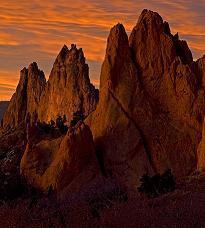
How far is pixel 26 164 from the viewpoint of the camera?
173ft

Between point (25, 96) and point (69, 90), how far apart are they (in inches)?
733

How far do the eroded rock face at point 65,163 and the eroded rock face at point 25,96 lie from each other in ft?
Result: 171

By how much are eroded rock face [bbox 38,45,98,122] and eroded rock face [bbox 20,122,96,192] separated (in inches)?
1622

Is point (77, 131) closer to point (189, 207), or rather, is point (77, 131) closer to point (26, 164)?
point (26, 164)

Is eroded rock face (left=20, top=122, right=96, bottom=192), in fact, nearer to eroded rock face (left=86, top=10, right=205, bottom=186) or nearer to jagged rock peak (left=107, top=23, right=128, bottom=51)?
eroded rock face (left=86, top=10, right=205, bottom=186)

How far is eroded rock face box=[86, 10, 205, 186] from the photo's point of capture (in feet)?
168

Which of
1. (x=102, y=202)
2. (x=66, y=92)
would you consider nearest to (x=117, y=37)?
(x=102, y=202)

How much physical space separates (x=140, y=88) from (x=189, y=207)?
133 ft

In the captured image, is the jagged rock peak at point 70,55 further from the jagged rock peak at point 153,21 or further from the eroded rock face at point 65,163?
the eroded rock face at point 65,163

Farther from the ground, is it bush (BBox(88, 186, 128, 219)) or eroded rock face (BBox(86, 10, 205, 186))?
eroded rock face (BBox(86, 10, 205, 186))

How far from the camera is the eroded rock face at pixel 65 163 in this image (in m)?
49.0

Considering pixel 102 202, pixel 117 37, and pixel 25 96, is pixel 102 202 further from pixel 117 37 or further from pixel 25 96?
pixel 25 96

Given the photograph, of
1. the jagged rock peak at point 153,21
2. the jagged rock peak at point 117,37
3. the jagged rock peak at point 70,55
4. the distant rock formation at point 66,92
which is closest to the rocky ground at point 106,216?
the jagged rock peak at point 117,37

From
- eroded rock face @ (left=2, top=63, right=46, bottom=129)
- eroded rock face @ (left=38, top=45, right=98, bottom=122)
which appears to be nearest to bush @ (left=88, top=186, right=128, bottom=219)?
eroded rock face @ (left=38, top=45, right=98, bottom=122)
